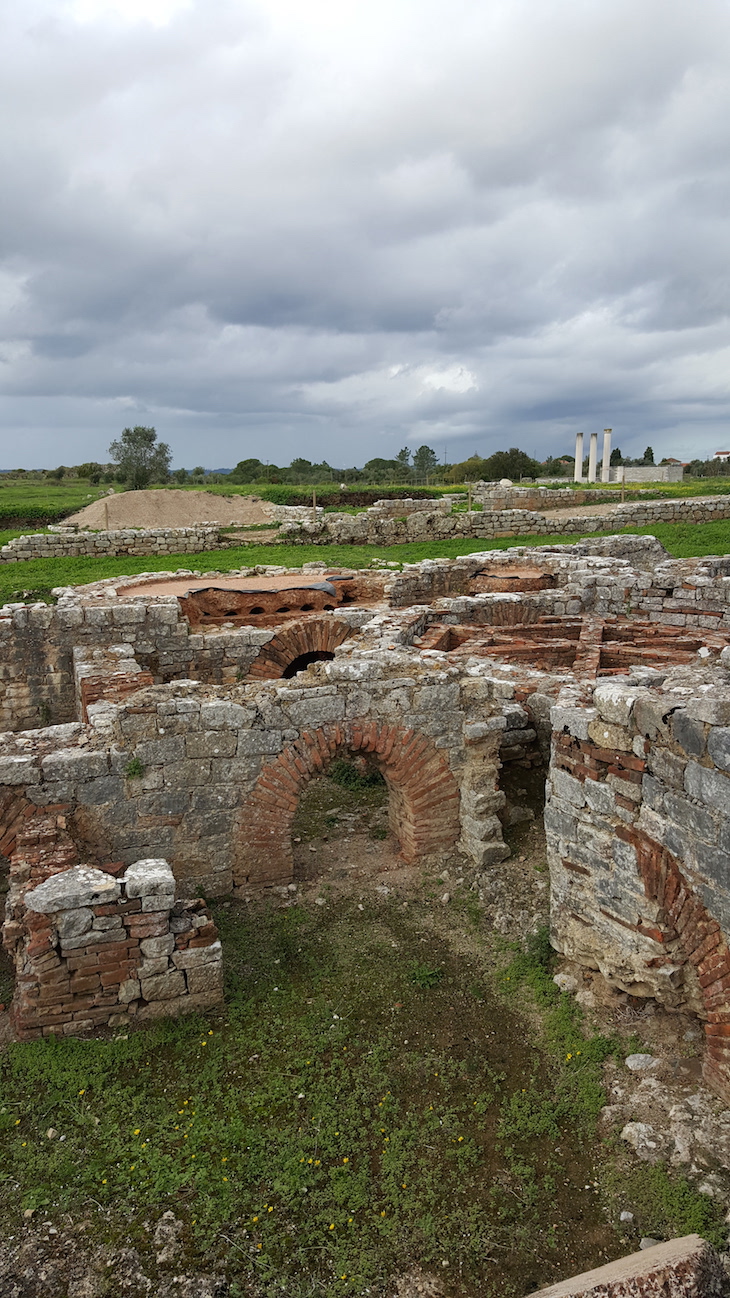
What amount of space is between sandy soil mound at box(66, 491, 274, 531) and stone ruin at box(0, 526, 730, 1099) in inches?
732

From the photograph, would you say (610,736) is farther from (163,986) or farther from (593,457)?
(593,457)

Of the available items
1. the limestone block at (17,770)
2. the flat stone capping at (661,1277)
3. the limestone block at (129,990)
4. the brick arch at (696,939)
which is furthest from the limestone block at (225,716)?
the flat stone capping at (661,1277)

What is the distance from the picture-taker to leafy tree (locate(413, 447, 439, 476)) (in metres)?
59.3

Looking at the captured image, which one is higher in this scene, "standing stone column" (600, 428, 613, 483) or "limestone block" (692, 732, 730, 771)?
"standing stone column" (600, 428, 613, 483)

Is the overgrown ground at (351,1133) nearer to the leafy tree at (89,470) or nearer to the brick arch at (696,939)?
the brick arch at (696,939)

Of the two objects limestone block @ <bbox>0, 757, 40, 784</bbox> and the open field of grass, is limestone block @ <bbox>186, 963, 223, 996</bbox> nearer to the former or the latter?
the open field of grass

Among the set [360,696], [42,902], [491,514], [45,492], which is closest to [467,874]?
[360,696]

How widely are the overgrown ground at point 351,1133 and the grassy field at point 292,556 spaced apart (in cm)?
1343

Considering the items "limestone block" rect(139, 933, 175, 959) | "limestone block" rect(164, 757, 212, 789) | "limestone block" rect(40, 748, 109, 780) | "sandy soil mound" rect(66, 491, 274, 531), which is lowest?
"limestone block" rect(139, 933, 175, 959)

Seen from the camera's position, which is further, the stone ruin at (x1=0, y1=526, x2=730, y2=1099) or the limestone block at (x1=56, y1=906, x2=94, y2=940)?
the limestone block at (x1=56, y1=906, x2=94, y2=940)

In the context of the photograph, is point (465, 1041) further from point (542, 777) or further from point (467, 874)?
point (542, 777)

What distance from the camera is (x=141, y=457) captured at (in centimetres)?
4588

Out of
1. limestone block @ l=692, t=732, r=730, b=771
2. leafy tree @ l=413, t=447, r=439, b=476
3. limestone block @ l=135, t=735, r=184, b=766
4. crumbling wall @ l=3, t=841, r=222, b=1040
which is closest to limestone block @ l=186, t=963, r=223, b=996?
crumbling wall @ l=3, t=841, r=222, b=1040

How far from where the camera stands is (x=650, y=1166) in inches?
171
